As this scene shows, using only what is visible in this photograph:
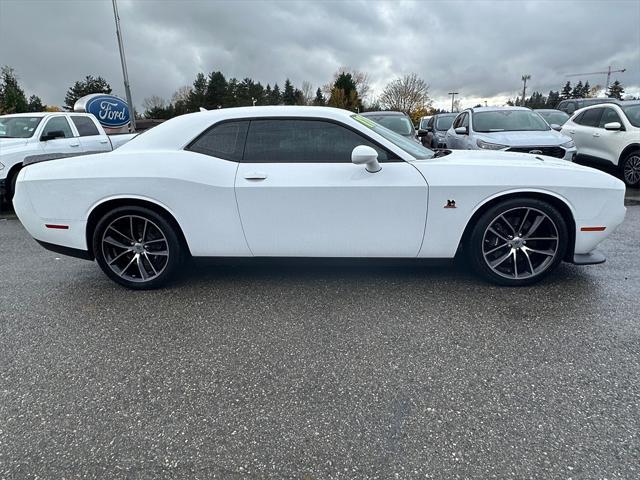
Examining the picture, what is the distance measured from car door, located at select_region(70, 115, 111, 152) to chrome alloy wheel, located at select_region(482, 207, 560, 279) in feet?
25.5

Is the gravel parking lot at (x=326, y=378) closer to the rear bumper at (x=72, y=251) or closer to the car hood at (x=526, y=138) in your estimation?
the rear bumper at (x=72, y=251)

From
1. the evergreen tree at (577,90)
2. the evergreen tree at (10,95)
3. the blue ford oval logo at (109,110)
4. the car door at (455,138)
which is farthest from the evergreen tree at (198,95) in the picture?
the evergreen tree at (577,90)

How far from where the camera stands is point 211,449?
1.81 meters

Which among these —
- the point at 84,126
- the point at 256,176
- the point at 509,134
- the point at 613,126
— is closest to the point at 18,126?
the point at 84,126

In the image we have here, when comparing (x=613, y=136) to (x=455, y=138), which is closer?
(x=613, y=136)

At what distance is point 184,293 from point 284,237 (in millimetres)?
1037

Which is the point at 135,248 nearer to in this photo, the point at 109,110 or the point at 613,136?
the point at 613,136

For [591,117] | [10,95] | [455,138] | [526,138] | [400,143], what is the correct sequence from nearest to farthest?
[400,143] < [526,138] < [591,117] < [455,138] < [10,95]

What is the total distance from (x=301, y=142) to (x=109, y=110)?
13.9m

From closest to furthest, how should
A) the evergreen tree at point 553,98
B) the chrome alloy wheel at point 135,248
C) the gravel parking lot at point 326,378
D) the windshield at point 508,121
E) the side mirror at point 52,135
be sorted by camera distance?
the gravel parking lot at point 326,378, the chrome alloy wheel at point 135,248, the side mirror at point 52,135, the windshield at point 508,121, the evergreen tree at point 553,98

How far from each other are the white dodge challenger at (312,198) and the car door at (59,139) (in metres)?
4.90

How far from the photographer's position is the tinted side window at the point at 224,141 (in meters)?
3.29

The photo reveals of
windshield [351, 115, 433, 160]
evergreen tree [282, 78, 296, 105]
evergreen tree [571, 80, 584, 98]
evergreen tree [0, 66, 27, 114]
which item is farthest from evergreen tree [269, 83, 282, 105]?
windshield [351, 115, 433, 160]

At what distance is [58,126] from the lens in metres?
7.86
